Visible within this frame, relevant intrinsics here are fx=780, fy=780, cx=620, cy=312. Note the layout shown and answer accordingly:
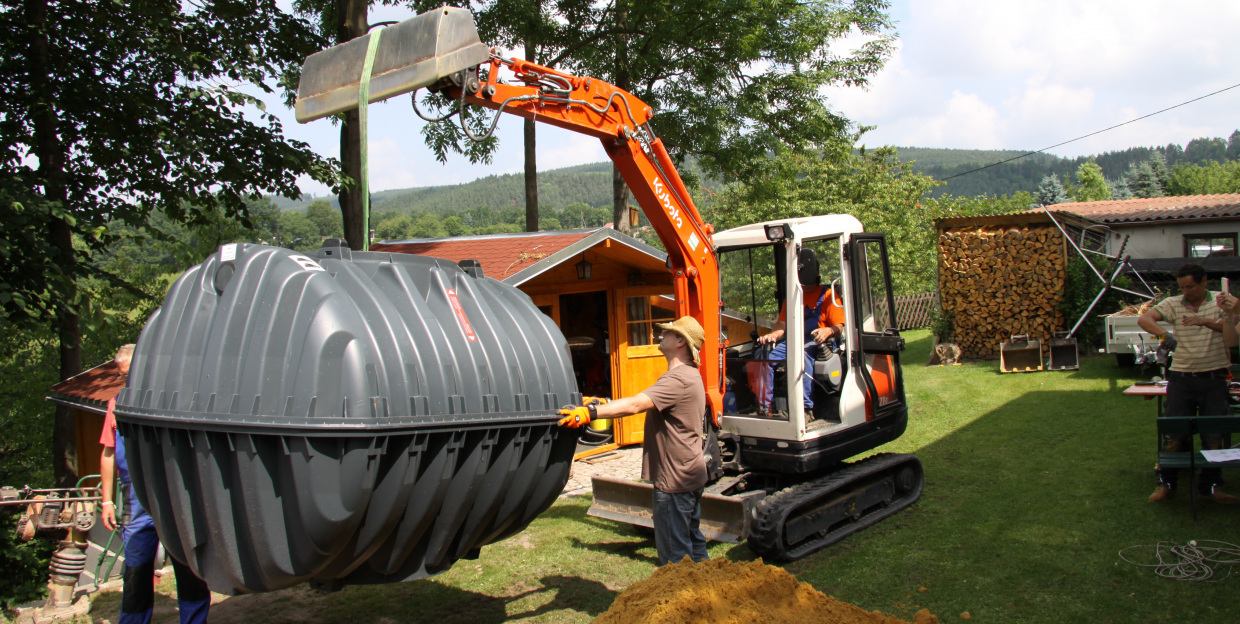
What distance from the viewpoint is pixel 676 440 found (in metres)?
4.38

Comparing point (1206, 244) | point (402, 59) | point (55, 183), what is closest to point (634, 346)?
point (55, 183)

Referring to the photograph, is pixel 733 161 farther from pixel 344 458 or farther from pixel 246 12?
pixel 344 458

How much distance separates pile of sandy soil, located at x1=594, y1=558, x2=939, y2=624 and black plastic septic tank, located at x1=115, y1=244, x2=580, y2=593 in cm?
71

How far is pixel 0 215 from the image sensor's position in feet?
21.5

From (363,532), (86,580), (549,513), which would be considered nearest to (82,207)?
(86,580)

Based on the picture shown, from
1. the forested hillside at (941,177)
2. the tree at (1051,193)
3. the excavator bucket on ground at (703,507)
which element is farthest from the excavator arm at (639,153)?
the forested hillside at (941,177)

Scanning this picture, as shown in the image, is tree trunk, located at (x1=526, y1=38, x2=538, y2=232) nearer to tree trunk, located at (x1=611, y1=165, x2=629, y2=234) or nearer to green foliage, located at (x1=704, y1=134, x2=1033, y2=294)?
tree trunk, located at (x1=611, y1=165, x2=629, y2=234)

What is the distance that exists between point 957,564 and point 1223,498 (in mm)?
2373

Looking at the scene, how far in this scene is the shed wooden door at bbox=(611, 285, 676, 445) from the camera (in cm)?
1022

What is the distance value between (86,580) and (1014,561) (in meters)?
6.59

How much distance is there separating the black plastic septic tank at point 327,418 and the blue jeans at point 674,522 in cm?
134

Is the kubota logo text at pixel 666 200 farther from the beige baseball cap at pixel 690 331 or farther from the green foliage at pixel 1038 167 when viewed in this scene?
the green foliage at pixel 1038 167

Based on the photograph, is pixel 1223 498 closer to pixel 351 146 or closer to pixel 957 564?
pixel 957 564

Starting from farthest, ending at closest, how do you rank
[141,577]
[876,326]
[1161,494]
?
1. [876,326]
2. [1161,494]
3. [141,577]
